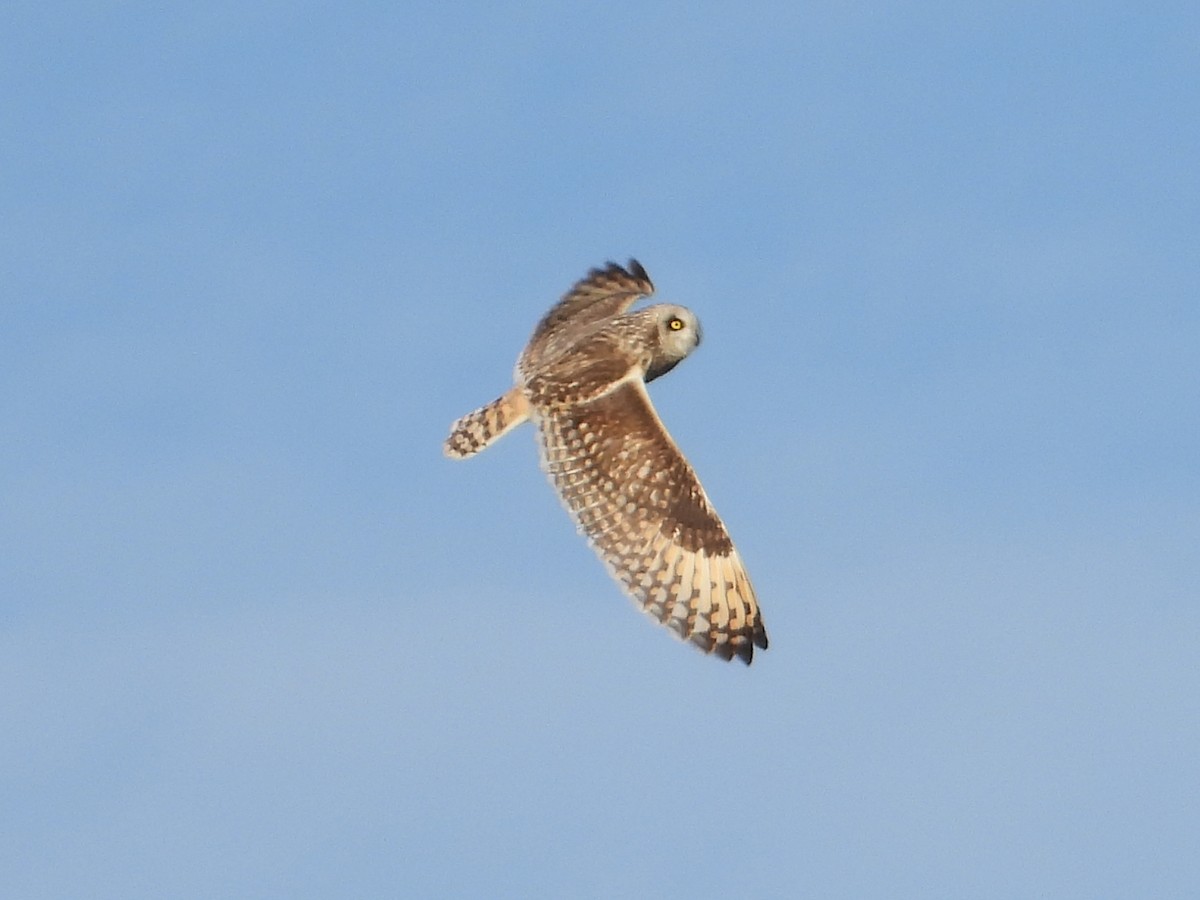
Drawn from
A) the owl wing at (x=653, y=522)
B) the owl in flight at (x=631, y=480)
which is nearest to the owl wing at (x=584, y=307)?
the owl in flight at (x=631, y=480)

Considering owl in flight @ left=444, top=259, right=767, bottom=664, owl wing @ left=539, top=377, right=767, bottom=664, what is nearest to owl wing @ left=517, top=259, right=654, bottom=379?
owl in flight @ left=444, top=259, right=767, bottom=664

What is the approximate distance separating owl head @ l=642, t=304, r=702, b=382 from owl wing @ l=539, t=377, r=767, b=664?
1502mm

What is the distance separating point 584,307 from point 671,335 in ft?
10.1

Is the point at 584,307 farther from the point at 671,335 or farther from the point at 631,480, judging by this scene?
the point at 631,480

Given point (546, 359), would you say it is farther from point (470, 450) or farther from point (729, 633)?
point (729, 633)

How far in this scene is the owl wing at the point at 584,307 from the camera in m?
23.5

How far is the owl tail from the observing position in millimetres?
22047

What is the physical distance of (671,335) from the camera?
907 inches

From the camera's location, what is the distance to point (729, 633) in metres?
20.4

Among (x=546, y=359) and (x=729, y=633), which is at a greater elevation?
(x=546, y=359)

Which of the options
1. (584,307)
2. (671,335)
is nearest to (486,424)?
(671,335)

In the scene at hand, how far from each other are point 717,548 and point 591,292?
6316 mm

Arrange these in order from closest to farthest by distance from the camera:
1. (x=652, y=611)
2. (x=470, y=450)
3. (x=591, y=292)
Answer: (x=652, y=611) → (x=470, y=450) → (x=591, y=292)

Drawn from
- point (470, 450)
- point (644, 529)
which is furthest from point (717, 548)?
point (470, 450)
